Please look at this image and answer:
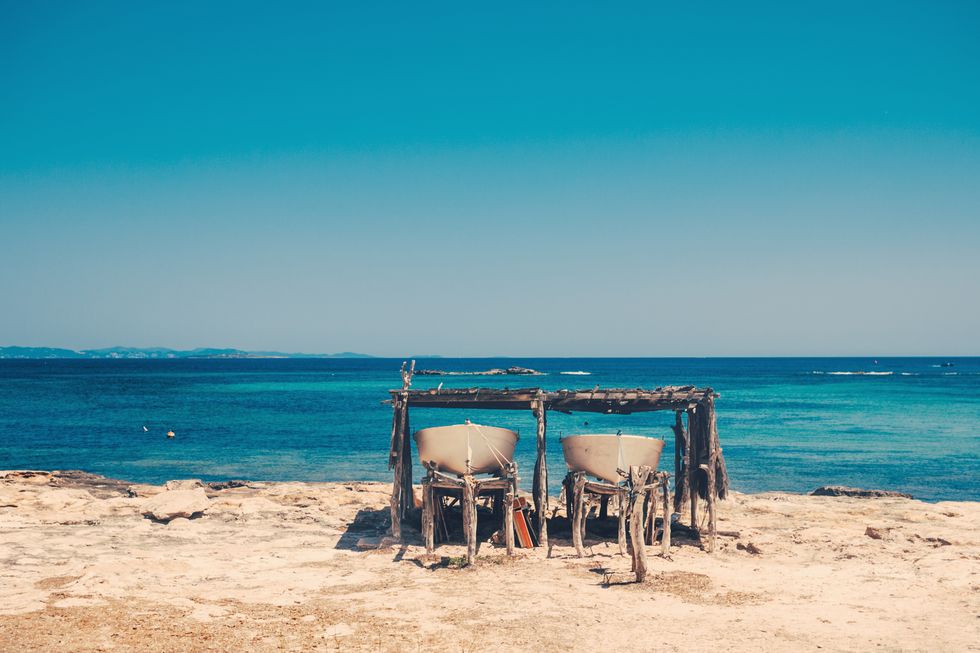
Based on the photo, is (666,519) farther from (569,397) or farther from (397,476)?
(397,476)

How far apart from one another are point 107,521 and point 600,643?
12996 mm

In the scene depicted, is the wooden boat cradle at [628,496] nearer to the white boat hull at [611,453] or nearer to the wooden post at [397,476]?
the white boat hull at [611,453]

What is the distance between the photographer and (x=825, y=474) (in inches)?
1104

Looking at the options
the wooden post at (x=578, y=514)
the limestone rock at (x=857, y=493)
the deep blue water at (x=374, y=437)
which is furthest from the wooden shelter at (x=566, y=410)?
the deep blue water at (x=374, y=437)

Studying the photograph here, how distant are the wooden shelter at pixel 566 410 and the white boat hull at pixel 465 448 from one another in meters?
0.79

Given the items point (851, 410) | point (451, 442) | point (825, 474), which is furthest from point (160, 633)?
point (851, 410)

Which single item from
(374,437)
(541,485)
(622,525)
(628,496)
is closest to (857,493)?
(628,496)

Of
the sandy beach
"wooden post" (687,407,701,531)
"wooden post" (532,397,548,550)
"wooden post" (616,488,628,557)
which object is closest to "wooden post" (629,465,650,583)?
the sandy beach

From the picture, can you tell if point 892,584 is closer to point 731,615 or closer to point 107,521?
point 731,615

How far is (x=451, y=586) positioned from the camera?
→ 12797 millimetres

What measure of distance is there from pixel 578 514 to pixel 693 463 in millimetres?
3700

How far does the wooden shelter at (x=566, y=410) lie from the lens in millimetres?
16156

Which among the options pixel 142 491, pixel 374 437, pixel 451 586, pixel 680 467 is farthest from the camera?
pixel 374 437

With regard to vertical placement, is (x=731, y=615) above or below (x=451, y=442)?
below
